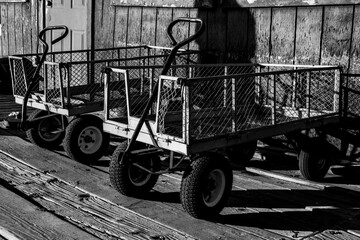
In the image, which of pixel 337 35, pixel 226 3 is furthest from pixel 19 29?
pixel 337 35

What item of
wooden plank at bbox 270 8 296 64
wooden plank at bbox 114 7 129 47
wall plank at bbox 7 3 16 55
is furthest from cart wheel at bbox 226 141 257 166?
wall plank at bbox 7 3 16 55

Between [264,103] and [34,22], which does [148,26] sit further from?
[34,22]

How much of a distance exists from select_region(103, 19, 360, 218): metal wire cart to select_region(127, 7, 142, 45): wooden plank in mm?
1260

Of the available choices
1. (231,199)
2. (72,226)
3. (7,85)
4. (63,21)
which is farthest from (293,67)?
(7,85)

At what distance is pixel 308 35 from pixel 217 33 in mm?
1390

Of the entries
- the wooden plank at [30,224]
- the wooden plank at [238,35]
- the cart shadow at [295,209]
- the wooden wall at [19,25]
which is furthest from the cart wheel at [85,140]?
the wooden wall at [19,25]

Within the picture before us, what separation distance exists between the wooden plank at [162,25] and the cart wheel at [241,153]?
7.44ft

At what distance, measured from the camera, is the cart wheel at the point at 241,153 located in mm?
6762

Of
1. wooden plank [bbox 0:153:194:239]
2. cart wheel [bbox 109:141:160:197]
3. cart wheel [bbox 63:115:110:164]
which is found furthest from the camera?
cart wheel [bbox 63:115:110:164]

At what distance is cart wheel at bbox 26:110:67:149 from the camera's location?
23.4 ft

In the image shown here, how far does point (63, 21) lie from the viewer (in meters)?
10.7

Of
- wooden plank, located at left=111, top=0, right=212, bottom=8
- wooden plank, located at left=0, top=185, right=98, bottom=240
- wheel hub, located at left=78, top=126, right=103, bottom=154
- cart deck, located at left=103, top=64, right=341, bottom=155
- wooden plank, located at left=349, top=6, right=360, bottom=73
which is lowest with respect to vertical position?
wooden plank, located at left=0, top=185, right=98, bottom=240

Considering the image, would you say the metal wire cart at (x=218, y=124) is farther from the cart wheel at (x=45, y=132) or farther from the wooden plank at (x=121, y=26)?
the wooden plank at (x=121, y=26)

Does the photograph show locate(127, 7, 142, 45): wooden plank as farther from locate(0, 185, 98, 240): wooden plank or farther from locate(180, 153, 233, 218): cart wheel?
locate(180, 153, 233, 218): cart wheel
